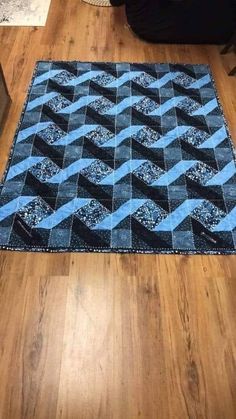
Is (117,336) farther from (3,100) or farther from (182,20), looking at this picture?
(182,20)

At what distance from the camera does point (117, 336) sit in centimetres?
128

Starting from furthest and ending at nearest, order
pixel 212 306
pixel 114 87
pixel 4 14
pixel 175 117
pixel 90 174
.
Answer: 1. pixel 4 14
2. pixel 114 87
3. pixel 175 117
4. pixel 90 174
5. pixel 212 306

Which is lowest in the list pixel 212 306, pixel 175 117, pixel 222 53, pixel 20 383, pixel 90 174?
pixel 20 383

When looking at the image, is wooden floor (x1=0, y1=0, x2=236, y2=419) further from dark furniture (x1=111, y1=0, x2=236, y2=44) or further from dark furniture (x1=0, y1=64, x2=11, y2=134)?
dark furniture (x1=111, y1=0, x2=236, y2=44)

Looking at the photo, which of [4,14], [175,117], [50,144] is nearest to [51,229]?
[50,144]

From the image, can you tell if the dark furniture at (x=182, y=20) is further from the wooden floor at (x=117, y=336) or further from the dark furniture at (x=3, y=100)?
the wooden floor at (x=117, y=336)

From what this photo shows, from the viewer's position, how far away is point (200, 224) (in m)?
1.57

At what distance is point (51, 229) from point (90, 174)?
0.37 metres

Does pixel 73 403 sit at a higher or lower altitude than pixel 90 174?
lower

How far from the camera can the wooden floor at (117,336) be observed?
1151 millimetres

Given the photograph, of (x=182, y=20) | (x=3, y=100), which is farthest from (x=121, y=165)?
(x=182, y=20)

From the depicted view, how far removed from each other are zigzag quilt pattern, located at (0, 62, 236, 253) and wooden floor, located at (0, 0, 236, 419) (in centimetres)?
11

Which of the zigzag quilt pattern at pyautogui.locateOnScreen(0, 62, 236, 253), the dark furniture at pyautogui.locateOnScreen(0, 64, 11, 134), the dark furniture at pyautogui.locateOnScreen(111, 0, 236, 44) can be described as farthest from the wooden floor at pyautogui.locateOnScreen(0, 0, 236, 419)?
the dark furniture at pyautogui.locateOnScreen(111, 0, 236, 44)

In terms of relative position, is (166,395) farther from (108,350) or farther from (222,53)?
(222,53)
